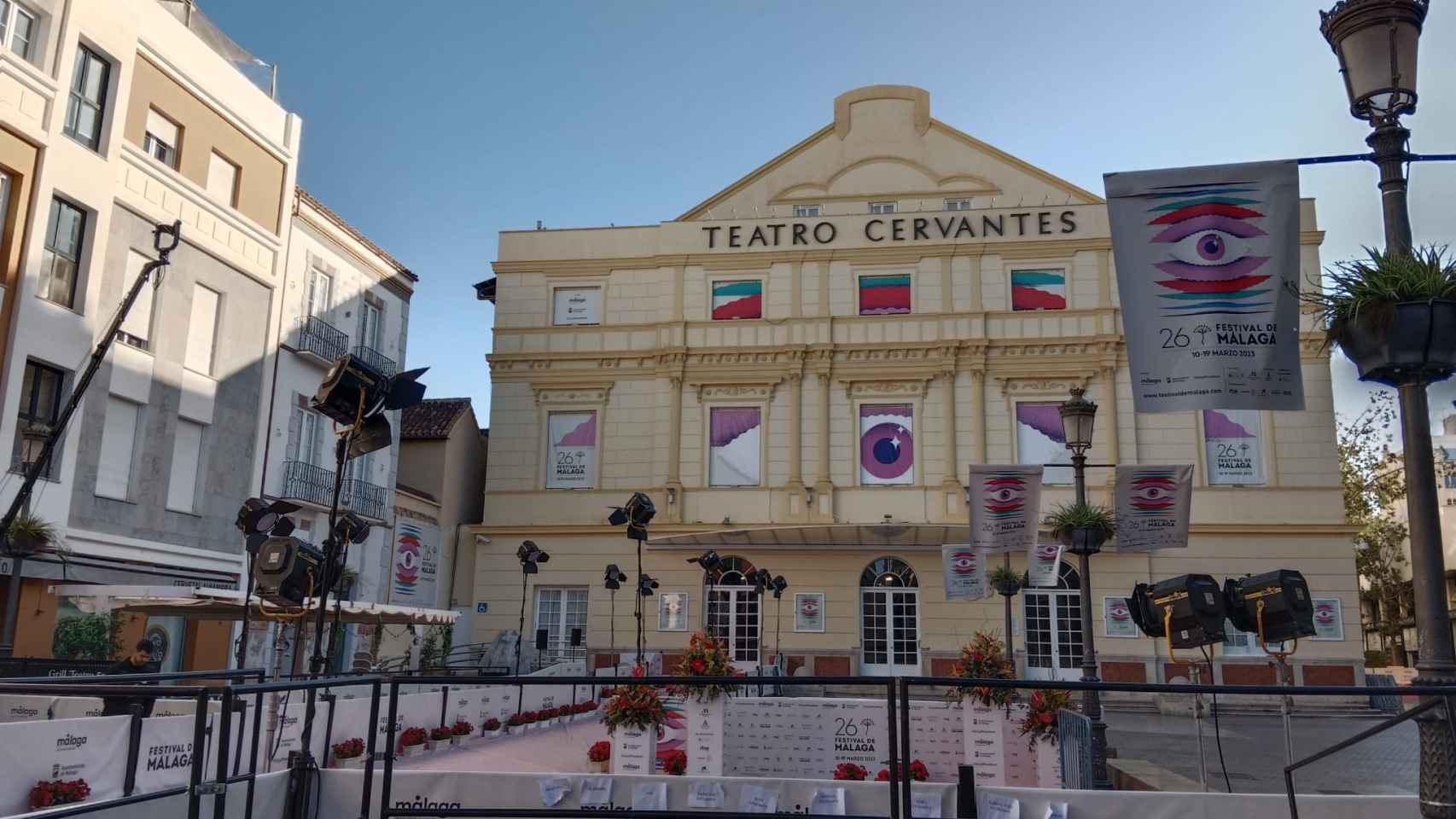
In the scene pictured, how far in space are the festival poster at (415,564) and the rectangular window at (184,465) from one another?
7.41 m

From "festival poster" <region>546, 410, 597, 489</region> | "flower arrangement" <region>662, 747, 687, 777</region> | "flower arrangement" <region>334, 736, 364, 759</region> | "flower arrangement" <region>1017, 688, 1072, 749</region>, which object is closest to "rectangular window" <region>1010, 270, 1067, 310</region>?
"festival poster" <region>546, 410, 597, 489</region>

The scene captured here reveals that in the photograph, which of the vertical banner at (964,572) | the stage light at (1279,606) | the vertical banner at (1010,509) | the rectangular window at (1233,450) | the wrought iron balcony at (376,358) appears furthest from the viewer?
the rectangular window at (1233,450)

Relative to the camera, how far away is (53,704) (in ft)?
37.8

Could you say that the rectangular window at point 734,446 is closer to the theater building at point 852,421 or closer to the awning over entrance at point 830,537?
the theater building at point 852,421

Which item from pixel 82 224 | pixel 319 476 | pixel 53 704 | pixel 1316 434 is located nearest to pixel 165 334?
pixel 82 224

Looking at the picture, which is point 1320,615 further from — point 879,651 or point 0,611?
point 0,611

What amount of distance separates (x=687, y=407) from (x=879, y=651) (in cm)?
863

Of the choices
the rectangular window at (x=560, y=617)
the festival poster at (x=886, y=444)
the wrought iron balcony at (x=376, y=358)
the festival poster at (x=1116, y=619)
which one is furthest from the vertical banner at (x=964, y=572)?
the wrought iron balcony at (x=376, y=358)

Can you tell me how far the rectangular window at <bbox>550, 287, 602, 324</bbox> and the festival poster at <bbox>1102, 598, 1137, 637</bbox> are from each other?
1634 cm

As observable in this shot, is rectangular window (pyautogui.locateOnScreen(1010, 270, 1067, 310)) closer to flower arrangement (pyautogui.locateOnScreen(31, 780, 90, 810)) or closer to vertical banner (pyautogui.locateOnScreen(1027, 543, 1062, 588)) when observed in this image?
vertical banner (pyautogui.locateOnScreen(1027, 543, 1062, 588))

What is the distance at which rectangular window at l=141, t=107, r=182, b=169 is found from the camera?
21578 mm

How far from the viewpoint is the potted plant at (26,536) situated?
1578 cm

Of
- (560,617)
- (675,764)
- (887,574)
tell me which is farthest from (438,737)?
(887,574)

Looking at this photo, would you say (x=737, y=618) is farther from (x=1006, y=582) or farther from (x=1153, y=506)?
(x=1153, y=506)
